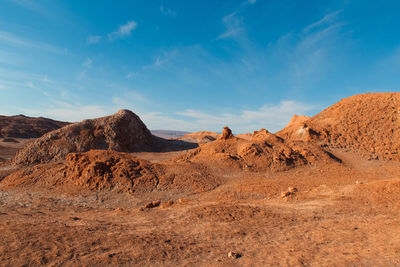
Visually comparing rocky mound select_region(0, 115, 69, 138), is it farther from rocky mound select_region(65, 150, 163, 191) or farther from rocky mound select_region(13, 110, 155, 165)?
rocky mound select_region(65, 150, 163, 191)

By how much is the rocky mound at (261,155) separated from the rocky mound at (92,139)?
1333 cm

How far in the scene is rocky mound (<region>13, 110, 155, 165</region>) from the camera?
22.4 meters

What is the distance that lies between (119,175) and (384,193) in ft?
41.5

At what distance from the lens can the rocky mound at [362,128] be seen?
19.2 m

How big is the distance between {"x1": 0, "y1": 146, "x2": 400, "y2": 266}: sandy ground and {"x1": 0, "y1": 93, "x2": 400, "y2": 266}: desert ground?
33 millimetres

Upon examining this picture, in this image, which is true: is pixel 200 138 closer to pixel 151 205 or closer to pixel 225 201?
pixel 225 201

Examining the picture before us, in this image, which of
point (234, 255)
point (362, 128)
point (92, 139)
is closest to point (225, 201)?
point (234, 255)

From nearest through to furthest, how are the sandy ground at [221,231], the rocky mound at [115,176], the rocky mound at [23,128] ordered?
the sandy ground at [221,231] < the rocky mound at [115,176] < the rocky mound at [23,128]

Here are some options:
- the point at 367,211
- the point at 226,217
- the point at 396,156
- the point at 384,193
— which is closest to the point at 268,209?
the point at 226,217

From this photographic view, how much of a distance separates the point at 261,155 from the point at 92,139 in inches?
787

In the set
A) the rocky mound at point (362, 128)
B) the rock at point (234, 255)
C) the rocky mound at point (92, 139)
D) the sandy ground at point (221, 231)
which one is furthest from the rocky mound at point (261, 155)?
the rocky mound at point (92, 139)

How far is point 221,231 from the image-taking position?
6445 mm

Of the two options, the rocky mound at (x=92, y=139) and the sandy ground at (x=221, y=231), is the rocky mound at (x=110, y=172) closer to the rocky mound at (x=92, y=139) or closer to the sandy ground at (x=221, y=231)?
the sandy ground at (x=221, y=231)

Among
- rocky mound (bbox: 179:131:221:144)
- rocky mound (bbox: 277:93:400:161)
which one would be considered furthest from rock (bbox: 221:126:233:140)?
rocky mound (bbox: 179:131:221:144)
